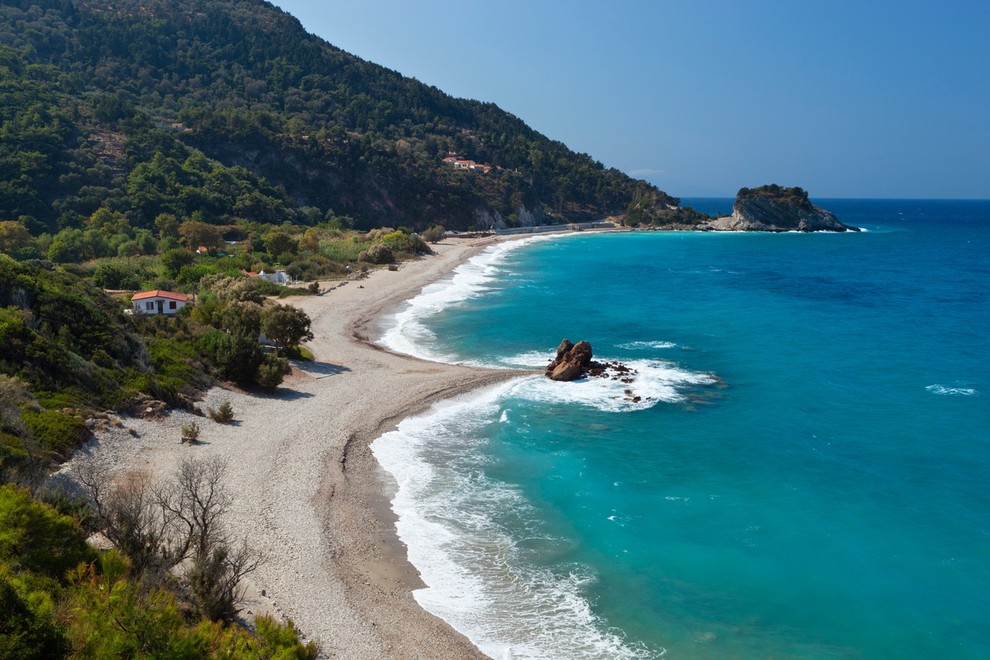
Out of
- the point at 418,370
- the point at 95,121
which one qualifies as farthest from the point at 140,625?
the point at 95,121

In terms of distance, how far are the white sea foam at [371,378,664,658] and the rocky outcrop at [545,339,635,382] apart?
8.02m

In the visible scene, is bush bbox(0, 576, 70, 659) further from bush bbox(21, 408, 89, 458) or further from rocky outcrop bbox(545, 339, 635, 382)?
rocky outcrop bbox(545, 339, 635, 382)

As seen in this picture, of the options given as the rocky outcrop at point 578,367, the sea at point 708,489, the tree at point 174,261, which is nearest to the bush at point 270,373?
the sea at point 708,489

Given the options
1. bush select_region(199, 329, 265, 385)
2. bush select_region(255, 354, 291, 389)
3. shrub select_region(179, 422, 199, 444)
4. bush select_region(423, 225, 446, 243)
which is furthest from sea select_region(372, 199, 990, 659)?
bush select_region(423, 225, 446, 243)

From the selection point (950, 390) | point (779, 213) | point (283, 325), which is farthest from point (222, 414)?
point (779, 213)

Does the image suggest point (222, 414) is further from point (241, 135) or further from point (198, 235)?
point (241, 135)

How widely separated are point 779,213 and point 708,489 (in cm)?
12455

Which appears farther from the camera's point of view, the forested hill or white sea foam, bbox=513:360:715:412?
the forested hill

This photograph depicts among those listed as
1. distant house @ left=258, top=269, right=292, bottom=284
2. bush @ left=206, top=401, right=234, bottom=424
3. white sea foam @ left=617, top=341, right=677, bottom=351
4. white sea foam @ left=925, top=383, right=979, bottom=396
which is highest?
distant house @ left=258, top=269, right=292, bottom=284

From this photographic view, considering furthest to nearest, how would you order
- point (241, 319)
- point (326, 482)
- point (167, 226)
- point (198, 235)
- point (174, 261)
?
point (167, 226), point (198, 235), point (174, 261), point (241, 319), point (326, 482)

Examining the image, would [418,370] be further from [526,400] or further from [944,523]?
[944,523]

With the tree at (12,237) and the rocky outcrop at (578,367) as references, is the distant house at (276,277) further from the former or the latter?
the rocky outcrop at (578,367)

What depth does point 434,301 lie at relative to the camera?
50156 mm

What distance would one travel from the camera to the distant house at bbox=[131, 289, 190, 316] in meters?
33.8
